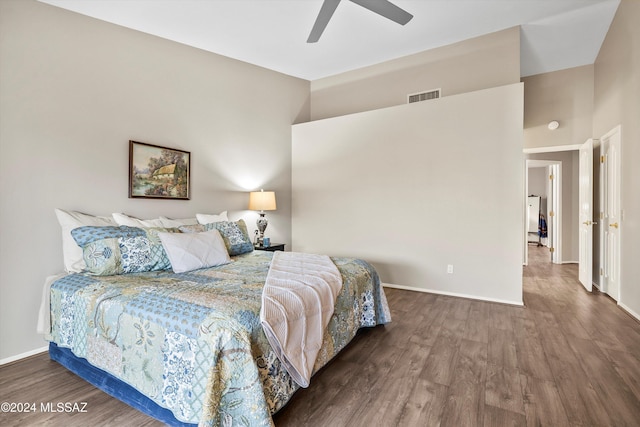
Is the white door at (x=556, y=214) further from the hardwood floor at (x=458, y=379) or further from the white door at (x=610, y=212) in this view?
the hardwood floor at (x=458, y=379)

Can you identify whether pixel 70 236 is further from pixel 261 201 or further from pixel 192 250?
pixel 261 201

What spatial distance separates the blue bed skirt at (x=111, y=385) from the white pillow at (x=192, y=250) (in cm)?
85

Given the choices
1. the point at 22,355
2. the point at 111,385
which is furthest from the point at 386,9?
the point at 22,355

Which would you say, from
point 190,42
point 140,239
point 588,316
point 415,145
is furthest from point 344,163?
point 588,316

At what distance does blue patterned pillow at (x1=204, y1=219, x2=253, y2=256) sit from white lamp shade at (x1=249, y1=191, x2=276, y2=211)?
88 cm

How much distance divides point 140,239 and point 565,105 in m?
6.26

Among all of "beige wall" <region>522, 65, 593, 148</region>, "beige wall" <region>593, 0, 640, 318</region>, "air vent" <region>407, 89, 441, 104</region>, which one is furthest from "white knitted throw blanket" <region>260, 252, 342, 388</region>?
"beige wall" <region>522, 65, 593, 148</region>

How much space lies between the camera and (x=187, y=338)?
1509 mm

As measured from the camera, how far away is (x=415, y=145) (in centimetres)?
425

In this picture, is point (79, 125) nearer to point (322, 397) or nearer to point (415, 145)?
point (322, 397)

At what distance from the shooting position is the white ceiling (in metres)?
3.19

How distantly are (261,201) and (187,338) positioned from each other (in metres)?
2.99

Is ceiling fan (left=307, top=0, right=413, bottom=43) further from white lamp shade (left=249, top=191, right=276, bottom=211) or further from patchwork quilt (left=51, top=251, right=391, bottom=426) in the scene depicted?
patchwork quilt (left=51, top=251, right=391, bottom=426)

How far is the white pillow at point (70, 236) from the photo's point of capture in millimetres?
2520
